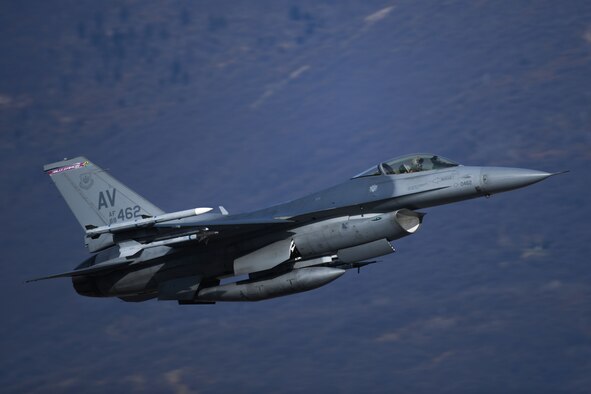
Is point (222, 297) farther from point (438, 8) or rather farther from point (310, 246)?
point (438, 8)

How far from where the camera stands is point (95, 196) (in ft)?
102

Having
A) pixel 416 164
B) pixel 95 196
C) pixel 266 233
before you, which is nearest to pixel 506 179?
pixel 416 164

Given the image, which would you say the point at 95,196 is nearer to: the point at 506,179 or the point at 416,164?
the point at 416,164

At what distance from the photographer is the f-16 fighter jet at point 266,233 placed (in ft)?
90.8

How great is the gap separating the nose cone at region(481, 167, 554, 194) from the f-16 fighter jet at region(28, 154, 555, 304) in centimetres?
2

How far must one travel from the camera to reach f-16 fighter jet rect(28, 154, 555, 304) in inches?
1089

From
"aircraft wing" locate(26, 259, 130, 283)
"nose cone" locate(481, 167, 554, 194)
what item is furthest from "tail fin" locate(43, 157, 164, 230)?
"nose cone" locate(481, 167, 554, 194)

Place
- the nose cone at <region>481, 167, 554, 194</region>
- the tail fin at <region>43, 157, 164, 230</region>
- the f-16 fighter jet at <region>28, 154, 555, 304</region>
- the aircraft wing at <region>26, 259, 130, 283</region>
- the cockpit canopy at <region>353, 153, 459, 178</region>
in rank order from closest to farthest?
1. the nose cone at <region>481, 167, 554, 194</region>
2. the f-16 fighter jet at <region>28, 154, 555, 304</region>
3. the cockpit canopy at <region>353, 153, 459, 178</region>
4. the aircraft wing at <region>26, 259, 130, 283</region>
5. the tail fin at <region>43, 157, 164, 230</region>

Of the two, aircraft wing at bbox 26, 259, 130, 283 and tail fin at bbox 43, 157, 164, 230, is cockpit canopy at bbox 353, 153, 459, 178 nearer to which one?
tail fin at bbox 43, 157, 164, 230

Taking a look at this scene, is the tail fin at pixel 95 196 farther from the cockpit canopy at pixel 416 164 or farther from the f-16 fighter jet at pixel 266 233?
the cockpit canopy at pixel 416 164

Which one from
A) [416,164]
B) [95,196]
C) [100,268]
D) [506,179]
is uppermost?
[95,196]

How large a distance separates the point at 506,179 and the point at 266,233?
6.47 metres

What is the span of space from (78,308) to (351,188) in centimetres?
4159

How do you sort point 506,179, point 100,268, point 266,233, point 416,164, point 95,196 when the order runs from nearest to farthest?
point 506,179 → point 416,164 → point 266,233 → point 100,268 → point 95,196
